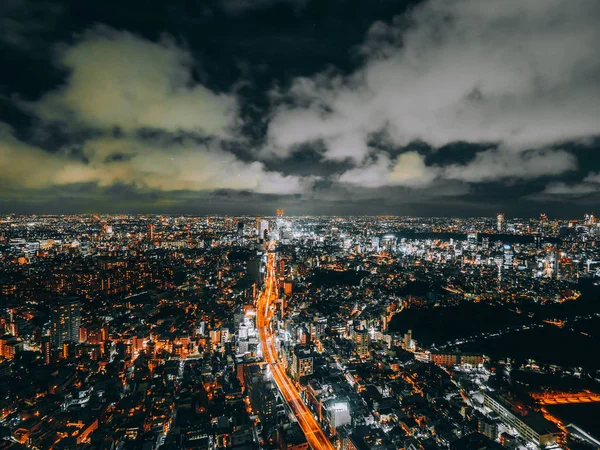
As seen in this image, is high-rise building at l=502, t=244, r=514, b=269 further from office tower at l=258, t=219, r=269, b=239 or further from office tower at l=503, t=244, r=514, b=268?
office tower at l=258, t=219, r=269, b=239

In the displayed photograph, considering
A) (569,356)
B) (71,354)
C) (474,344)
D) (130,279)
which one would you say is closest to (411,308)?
(474,344)

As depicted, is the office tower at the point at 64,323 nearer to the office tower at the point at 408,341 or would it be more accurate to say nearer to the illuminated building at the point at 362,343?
the illuminated building at the point at 362,343

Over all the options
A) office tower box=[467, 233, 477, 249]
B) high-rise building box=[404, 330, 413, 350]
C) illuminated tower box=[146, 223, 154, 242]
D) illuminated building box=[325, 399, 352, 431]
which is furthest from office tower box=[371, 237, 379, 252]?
illuminated building box=[325, 399, 352, 431]

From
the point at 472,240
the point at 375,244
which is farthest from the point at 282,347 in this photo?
the point at 472,240

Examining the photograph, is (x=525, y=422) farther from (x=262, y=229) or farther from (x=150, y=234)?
(x=150, y=234)

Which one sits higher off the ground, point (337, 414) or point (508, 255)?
point (508, 255)

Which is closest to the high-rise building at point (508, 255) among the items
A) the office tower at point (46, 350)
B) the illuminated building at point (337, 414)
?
the illuminated building at point (337, 414)

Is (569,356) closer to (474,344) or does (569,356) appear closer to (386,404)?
(474,344)
